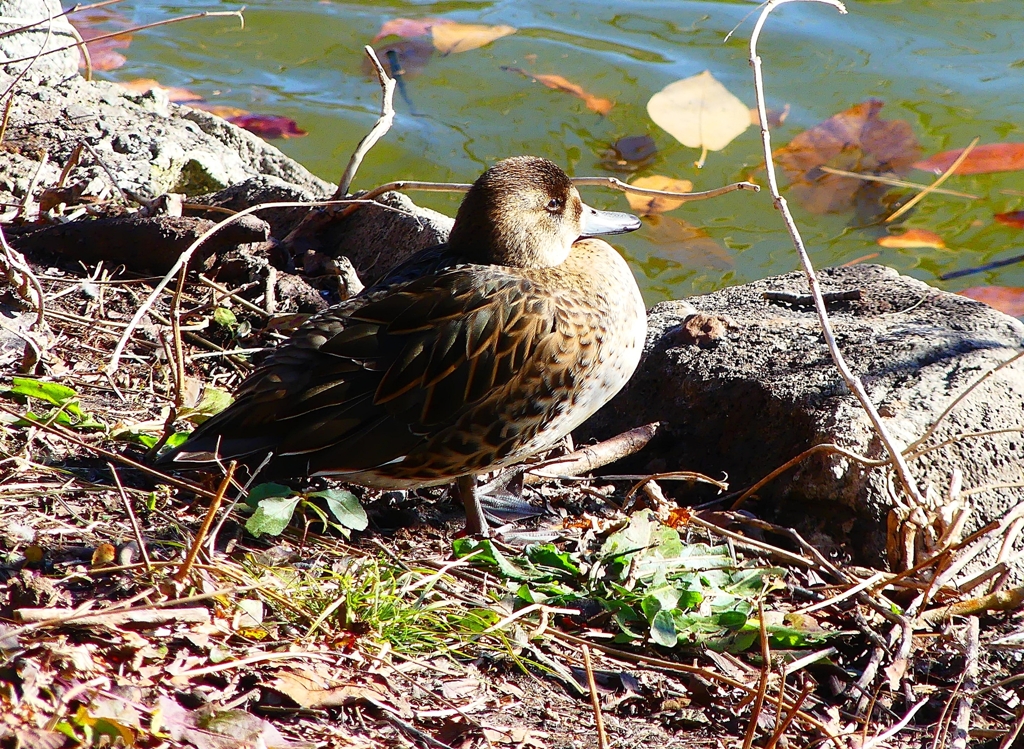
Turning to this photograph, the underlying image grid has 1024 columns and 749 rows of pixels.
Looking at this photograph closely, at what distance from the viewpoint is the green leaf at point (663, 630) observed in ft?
8.80

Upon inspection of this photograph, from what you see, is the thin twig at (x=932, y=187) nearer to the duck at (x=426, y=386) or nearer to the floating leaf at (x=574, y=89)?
the floating leaf at (x=574, y=89)

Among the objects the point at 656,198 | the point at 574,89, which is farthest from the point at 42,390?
the point at 574,89

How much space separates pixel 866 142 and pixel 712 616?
17.3ft

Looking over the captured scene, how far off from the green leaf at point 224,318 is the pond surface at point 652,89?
2665 mm

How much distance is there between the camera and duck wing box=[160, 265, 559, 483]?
122 inches

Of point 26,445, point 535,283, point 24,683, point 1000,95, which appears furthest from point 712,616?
point 1000,95

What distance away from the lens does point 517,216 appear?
347cm

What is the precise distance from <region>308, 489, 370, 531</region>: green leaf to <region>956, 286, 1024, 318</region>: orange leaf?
4.18 meters

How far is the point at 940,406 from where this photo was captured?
357cm

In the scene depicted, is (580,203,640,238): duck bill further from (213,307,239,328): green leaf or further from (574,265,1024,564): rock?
(213,307,239,328): green leaf

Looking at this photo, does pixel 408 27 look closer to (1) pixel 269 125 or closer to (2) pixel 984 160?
(1) pixel 269 125

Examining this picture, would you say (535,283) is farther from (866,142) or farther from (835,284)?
(866,142)

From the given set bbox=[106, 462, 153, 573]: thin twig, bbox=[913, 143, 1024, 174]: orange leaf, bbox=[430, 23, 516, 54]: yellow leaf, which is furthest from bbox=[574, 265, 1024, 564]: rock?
bbox=[430, 23, 516, 54]: yellow leaf

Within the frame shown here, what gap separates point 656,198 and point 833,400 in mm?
3391
